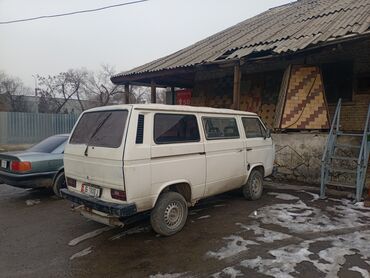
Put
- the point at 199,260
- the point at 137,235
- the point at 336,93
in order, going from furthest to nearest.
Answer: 1. the point at 336,93
2. the point at 137,235
3. the point at 199,260

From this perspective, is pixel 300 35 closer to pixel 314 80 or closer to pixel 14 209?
pixel 314 80

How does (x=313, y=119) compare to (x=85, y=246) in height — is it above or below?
above

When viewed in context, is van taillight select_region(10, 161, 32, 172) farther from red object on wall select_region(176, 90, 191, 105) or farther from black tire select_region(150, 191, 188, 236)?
red object on wall select_region(176, 90, 191, 105)

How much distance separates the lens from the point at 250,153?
6.45 metres

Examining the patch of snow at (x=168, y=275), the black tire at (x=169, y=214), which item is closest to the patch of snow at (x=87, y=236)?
the black tire at (x=169, y=214)

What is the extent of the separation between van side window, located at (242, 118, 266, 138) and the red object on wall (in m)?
9.28

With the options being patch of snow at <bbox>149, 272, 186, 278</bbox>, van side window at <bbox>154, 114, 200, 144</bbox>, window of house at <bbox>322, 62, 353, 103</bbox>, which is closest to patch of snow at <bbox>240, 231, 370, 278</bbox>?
patch of snow at <bbox>149, 272, 186, 278</bbox>

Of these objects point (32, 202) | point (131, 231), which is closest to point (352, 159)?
point (131, 231)

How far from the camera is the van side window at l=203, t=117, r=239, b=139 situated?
5461 mm

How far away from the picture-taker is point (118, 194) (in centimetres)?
416

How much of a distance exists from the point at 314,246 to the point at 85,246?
3174 millimetres

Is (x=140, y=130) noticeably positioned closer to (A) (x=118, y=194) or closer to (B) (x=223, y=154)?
(A) (x=118, y=194)

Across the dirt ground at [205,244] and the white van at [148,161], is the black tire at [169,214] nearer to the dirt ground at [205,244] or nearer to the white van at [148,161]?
the white van at [148,161]

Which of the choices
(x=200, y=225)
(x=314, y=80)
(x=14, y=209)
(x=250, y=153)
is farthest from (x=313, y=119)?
(x=14, y=209)
